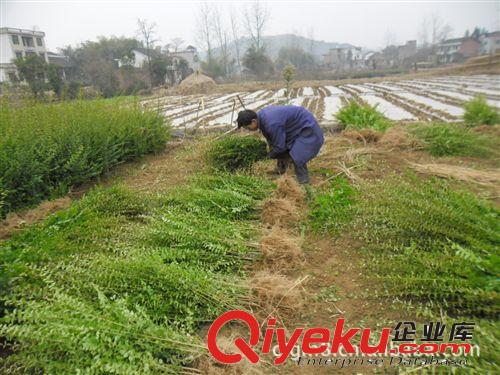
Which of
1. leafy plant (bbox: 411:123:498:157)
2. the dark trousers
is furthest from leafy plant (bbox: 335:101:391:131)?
the dark trousers

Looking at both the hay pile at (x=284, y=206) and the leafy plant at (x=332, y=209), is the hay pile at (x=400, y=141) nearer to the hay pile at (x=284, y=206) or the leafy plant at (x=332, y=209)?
the leafy plant at (x=332, y=209)

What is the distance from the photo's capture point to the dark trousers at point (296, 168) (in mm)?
4555

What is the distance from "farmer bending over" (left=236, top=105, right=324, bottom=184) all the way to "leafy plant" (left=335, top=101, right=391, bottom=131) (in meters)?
2.74

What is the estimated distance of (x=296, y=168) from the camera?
15.0 ft

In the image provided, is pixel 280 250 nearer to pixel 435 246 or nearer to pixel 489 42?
pixel 435 246

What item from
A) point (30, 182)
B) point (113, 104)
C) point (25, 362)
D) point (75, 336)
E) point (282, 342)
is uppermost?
point (113, 104)

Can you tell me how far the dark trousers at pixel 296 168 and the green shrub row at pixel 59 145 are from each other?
282 centimetres

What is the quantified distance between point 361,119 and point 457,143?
81.6 inches

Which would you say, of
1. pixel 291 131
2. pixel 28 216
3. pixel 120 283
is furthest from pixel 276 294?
pixel 28 216

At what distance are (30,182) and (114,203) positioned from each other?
159 cm

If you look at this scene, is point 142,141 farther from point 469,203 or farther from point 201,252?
point 469,203

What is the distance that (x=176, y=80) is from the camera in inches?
1302

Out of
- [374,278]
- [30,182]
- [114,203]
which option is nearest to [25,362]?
[114,203]

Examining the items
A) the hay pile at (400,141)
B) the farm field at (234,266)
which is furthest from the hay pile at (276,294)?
the hay pile at (400,141)
